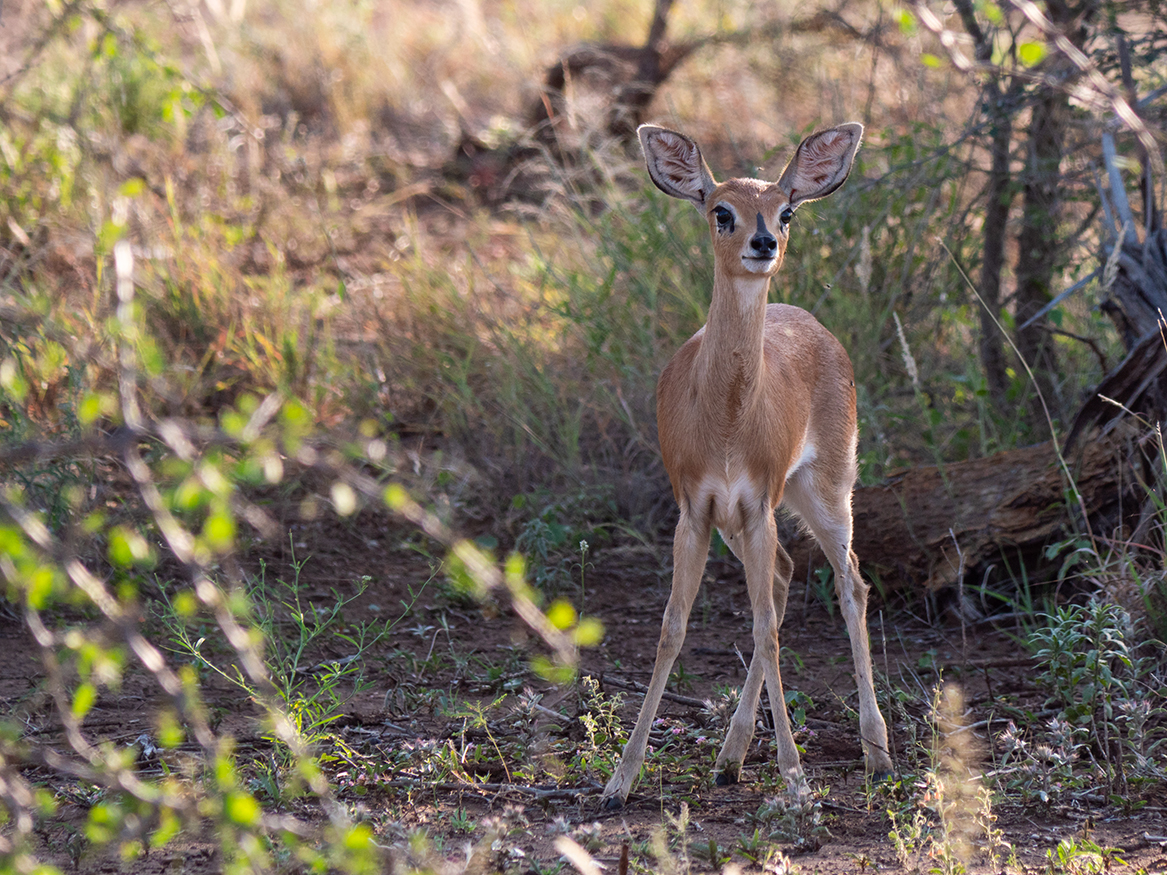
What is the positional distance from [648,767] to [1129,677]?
5.48 ft

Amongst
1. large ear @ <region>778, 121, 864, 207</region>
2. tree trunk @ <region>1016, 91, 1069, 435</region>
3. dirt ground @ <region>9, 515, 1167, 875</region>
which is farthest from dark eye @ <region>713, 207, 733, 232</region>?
tree trunk @ <region>1016, 91, 1069, 435</region>

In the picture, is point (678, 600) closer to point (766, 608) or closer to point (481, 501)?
point (766, 608)

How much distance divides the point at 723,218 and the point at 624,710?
5.81 ft

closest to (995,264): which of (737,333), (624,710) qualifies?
(737,333)

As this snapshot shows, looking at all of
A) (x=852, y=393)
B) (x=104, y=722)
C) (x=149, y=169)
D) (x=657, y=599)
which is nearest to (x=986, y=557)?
(x=852, y=393)

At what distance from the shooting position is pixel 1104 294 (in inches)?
202

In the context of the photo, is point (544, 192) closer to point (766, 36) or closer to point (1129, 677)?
point (766, 36)

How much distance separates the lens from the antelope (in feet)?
12.0

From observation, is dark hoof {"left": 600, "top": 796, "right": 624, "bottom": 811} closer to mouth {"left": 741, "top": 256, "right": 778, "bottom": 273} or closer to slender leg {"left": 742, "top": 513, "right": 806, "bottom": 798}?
slender leg {"left": 742, "top": 513, "right": 806, "bottom": 798}

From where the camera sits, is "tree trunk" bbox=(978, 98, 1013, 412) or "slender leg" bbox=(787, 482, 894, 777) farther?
"tree trunk" bbox=(978, 98, 1013, 412)

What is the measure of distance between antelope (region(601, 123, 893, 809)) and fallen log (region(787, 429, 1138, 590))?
95 cm

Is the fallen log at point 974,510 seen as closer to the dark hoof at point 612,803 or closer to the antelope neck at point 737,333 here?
the antelope neck at point 737,333

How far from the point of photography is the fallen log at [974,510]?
15.7ft

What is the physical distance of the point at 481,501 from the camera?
606cm
